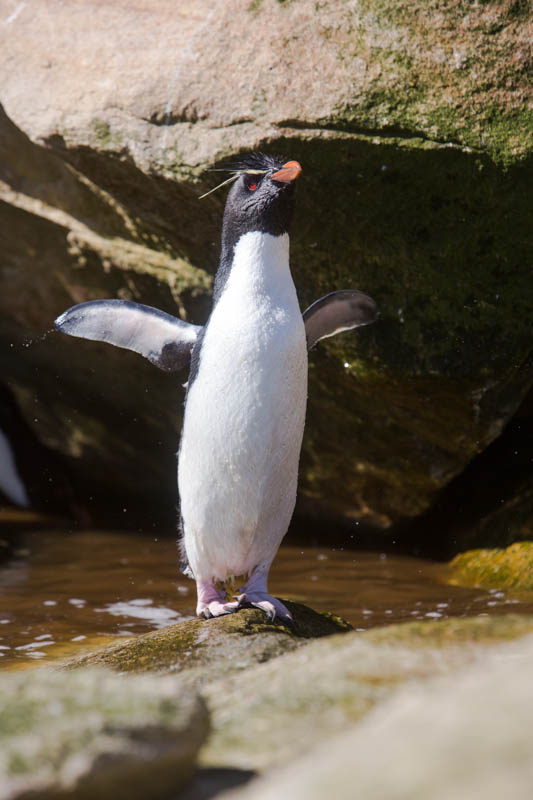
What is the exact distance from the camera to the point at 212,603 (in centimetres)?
305

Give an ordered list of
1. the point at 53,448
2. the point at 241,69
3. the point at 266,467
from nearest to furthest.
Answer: the point at 266,467 → the point at 241,69 → the point at 53,448

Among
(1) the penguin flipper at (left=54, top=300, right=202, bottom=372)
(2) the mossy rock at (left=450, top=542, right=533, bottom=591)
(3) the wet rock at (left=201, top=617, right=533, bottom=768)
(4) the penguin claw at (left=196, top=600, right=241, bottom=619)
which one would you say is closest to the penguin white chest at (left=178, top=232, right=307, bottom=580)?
(4) the penguin claw at (left=196, top=600, right=241, bottom=619)

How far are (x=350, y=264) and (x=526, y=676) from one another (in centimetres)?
276

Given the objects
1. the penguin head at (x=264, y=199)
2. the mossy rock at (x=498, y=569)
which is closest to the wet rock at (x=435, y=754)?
the penguin head at (x=264, y=199)

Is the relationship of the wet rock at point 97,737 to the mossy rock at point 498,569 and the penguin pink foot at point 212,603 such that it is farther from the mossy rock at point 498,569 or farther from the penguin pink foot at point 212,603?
the mossy rock at point 498,569

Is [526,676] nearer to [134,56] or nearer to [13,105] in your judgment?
[134,56]

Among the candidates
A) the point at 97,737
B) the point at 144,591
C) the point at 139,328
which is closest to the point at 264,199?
the point at 139,328

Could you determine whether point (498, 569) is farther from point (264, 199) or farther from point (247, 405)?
point (264, 199)

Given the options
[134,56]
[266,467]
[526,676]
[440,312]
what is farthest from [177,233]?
[526,676]

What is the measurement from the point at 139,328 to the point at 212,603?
1061 millimetres

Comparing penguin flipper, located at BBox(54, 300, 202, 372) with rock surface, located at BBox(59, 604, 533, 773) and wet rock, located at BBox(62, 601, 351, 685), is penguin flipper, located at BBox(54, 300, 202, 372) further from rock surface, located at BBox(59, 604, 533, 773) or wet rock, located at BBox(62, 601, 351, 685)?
rock surface, located at BBox(59, 604, 533, 773)

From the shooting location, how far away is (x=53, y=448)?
6.35 m

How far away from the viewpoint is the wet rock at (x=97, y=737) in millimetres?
1209

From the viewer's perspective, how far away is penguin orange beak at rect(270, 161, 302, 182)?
302 centimetres
